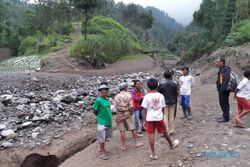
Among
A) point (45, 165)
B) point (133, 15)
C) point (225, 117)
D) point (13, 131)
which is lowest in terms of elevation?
point (45, 165)

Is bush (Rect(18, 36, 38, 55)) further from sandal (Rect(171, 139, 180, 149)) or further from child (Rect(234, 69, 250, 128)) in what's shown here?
sandal (Rect(171, 139, 180, 149))

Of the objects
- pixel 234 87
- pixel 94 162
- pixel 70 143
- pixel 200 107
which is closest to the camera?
pixel 94 162

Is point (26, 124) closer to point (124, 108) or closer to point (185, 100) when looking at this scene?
point (124, 108)

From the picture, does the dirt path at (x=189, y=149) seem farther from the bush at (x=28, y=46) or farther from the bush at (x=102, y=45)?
the bush at (x=28, y=46)

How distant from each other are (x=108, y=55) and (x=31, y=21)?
68.0ft

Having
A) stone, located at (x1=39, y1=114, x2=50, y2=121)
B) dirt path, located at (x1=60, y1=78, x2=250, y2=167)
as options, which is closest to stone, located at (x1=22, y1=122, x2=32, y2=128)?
stone, located at (x1=39, y1=114, x2=50, y2=121)

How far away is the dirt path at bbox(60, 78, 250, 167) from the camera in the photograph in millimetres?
7203

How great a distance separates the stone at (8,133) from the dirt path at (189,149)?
2.06m

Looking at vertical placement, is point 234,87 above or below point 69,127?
above

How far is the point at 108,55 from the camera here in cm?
3812

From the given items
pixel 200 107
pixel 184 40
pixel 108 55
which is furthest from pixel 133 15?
pixel 200 107

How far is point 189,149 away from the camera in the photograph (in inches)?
305

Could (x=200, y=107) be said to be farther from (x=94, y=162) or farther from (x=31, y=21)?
(x=31, y=21)

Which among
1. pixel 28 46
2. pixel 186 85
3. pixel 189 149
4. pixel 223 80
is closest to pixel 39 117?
pixel 186 85
